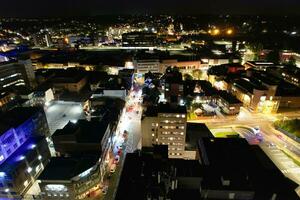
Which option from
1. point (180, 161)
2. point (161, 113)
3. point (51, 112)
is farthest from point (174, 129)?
point (51, 112)

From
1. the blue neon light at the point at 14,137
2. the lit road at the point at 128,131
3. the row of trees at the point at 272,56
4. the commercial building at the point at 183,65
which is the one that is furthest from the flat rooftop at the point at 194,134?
the row of trees at the point at 272,56

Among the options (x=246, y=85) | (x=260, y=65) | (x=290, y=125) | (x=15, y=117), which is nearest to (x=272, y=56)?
(x=260, y=65)

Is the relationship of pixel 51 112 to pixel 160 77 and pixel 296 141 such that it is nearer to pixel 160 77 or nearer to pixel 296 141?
pixel 160 77

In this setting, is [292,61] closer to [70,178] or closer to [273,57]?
[273,57]

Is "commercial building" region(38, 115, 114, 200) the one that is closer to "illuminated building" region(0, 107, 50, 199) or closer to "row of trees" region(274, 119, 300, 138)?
"illuminated building" region(0, 107, 50, 199)

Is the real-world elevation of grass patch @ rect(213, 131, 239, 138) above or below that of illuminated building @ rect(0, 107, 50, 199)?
below

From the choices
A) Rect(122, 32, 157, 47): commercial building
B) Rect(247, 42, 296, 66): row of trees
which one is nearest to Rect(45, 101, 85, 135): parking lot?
Rect(247, 42, 296, 66): row of trees

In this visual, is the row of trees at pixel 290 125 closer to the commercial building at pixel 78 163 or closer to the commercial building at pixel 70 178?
the commercial building at pixel 78 163
